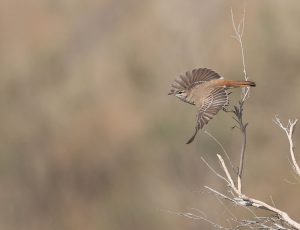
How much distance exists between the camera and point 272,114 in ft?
46.4

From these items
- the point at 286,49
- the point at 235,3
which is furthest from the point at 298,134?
the point at 235,3

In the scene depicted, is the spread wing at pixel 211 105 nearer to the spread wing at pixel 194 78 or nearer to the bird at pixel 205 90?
the bird at pixel 205 90

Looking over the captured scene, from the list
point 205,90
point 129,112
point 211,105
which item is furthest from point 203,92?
point 129,112

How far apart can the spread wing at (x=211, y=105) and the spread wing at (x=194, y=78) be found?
0.27 m

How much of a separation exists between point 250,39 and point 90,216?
4.47 m

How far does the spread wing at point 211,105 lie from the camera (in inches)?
186

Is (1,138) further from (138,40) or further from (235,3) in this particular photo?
(235,3)

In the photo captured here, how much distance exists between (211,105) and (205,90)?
0.92 ft

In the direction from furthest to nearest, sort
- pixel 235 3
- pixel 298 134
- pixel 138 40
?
pixel 138 40 < pixel 235 3 < pixel 298 134

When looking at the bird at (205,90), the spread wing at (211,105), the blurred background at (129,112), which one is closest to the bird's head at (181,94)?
the bird at (205,90)

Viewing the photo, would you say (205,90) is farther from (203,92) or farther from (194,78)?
(194,78)

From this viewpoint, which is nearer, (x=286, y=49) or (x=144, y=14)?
(x=286, y=49)

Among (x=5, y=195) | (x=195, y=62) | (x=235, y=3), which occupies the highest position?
(x=235, y=3)

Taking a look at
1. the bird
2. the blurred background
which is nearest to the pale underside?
the bird
